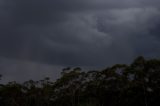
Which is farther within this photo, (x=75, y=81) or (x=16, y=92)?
(x=16, y=92)

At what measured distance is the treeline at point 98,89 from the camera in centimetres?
4166

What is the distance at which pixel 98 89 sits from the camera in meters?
46.8

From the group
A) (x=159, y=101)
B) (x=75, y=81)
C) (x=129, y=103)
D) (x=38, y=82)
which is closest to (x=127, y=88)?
(x=129, y=103)

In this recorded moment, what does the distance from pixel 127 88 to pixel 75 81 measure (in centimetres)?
983

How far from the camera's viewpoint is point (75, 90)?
49844mm

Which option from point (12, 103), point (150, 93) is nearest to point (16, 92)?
point (12, 103)

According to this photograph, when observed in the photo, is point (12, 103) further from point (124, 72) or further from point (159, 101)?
point (159, 101)

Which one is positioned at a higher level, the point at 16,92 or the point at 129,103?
the point at 16,92

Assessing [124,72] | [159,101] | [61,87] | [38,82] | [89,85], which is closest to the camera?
[159,101]

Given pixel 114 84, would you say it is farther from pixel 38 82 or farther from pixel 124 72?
pixel 38 82

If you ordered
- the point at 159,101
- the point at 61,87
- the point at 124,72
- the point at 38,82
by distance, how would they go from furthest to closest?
the point at 38,82, the point at 61,87, the point at 124,72, the point at 159,101

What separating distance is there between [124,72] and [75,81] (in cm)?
887

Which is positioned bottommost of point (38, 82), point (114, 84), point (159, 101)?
point (159, 101)

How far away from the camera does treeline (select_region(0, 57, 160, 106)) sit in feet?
137
